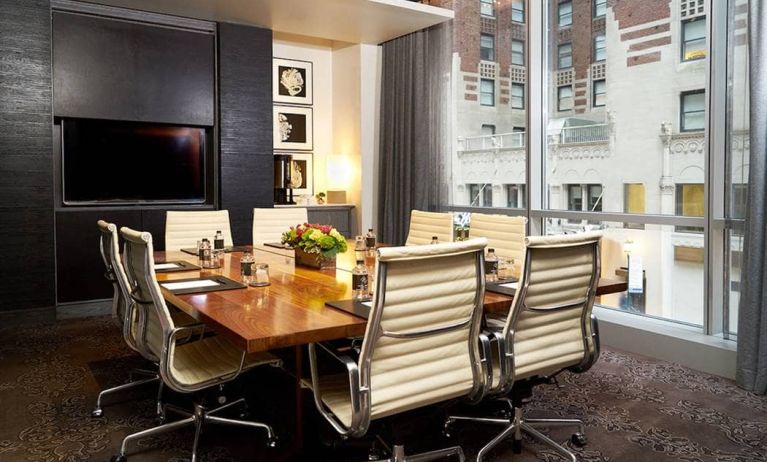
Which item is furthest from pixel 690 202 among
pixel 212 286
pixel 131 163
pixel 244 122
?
pixel 131 163

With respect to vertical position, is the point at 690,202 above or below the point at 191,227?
above

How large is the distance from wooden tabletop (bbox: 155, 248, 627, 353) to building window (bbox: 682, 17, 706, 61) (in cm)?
220

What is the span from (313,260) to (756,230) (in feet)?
8.74

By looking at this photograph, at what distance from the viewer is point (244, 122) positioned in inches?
249

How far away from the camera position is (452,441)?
9.45 feet

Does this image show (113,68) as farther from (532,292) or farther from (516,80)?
(532,292)

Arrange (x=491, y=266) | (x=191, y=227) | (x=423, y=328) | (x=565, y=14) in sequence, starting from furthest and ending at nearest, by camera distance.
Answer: (x=565, y=14) < (x=191, y=227) < (x=491, y=266) < (x=423, y=328)

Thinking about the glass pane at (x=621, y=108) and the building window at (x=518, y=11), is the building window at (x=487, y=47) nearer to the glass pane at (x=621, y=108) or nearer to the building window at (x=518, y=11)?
the building window at (x=518, y=11)

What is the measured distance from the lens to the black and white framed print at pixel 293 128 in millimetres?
7043

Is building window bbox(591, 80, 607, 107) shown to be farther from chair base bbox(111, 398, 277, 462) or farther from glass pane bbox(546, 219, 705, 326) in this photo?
chair base bbox(111, 398, 277, 462)

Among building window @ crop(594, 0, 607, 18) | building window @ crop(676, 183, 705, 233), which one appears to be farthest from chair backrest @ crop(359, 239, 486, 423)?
building window @ crop(594, 0, 607, 18)

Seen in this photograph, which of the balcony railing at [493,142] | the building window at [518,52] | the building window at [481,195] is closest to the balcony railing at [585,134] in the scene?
the balcony railing at [493,142]

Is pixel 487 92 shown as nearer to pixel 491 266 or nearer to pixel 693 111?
pixel 693 111

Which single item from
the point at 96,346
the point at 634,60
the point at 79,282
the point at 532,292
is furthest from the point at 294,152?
the point at 532,292
